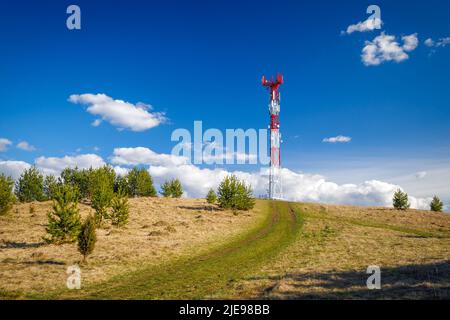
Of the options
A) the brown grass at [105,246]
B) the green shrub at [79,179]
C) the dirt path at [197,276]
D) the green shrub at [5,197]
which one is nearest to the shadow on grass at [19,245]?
the brown grass at [105,246]

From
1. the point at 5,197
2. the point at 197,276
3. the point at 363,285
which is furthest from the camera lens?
the point at 5,197

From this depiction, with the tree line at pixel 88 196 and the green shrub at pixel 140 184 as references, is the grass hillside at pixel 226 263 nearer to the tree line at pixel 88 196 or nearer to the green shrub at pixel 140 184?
the tree line at pixel 88 196

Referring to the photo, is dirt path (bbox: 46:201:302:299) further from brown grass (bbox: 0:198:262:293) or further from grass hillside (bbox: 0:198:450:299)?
brown grass (bbox: 0:198:262:293)

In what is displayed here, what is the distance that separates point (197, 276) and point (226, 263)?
4.55 m

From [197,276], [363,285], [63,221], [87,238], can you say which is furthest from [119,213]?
[363,285]

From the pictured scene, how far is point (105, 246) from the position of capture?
1288 inches

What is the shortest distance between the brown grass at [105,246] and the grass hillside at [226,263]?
10cm

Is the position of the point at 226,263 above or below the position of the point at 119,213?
below

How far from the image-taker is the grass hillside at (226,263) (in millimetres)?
17859

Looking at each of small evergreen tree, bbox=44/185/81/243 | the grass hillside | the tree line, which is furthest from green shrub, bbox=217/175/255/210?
small evergreen tree, bbox=44/185/81/243

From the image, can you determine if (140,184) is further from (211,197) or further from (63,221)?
(63,221)

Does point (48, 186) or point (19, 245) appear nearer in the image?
point (19, 245)

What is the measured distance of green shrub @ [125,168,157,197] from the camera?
101 m
